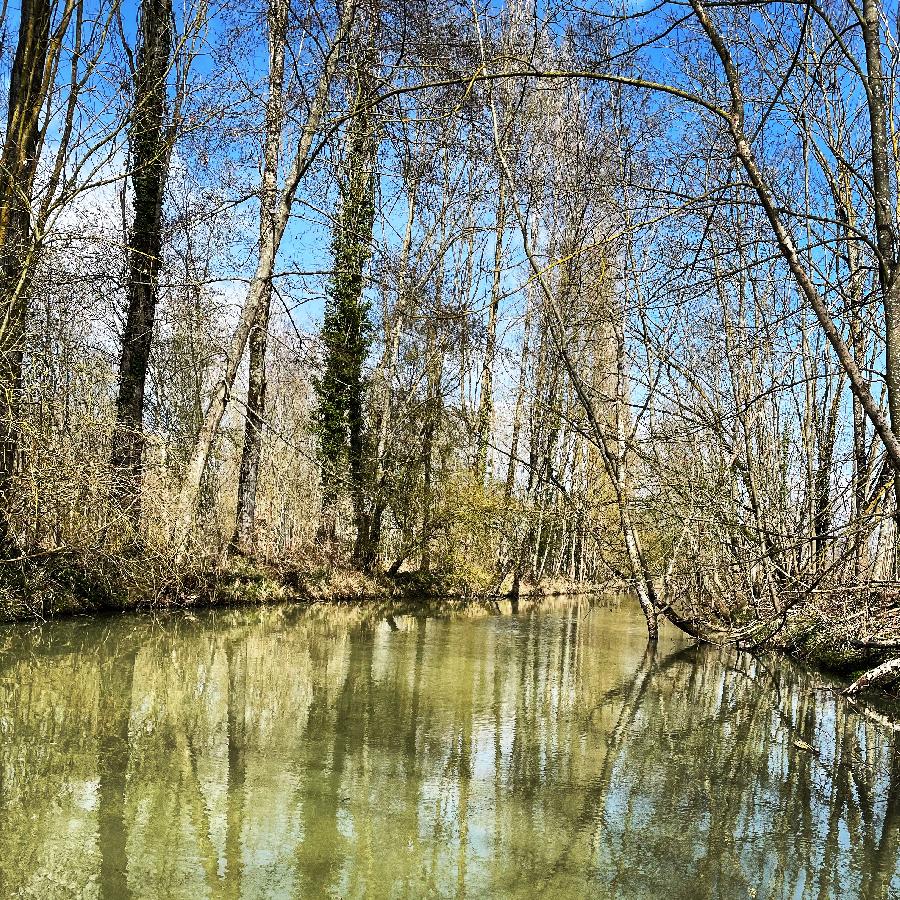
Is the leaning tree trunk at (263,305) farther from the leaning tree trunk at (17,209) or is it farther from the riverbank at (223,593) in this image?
the leaning tree trunk at (17,209)

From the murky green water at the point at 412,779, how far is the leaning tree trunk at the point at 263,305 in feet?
17.2

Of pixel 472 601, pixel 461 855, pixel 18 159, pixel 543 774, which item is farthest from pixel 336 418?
pixel 461 855

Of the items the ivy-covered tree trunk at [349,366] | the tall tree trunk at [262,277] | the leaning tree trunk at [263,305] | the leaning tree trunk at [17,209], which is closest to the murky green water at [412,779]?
the leaning tree trunk at [17,209]

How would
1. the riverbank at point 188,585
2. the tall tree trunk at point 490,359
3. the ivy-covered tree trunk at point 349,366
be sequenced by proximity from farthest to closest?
the tall tree trunk at point 490,359
the ivy-covered tree trunk at point 349,366
the riverbank at point 188,585

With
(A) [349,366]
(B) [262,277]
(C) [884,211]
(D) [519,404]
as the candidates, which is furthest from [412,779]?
(D) [519,404]

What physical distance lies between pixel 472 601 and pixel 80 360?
9.10 metres

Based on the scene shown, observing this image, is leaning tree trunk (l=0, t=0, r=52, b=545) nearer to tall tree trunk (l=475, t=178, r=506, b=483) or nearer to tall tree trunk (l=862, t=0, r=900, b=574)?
tall tree trunk (l=862, t=0, r=900, b=574)

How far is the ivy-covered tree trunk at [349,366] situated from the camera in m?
16.3

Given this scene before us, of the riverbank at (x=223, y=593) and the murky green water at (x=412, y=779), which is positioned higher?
the riverbank at (x=223, y=593)

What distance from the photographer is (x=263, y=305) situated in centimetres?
1335

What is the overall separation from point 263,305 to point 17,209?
16.2 feet

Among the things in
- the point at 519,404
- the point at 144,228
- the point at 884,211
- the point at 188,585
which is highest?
the point at 144,228

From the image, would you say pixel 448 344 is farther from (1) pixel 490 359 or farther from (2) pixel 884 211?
(2) pixel 884 211

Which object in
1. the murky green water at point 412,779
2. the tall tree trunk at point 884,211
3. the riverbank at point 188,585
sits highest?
the tall tree trunk at point 884,211
